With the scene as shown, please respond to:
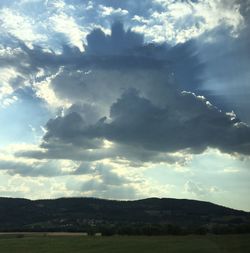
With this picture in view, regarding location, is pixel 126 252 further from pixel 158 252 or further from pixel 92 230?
pixel 92 230

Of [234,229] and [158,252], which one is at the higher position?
[234,229]

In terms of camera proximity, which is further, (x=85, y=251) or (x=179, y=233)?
(x=179, y=233)

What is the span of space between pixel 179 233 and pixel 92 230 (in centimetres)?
3539

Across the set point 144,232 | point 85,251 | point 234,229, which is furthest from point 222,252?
point 144,232

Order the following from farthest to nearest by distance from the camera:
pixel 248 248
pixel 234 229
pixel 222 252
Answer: pixel 234 229
pixel 248 248
pixel 222 252

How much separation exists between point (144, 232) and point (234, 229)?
3139cm

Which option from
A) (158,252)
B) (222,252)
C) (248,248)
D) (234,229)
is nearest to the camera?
(222,252)

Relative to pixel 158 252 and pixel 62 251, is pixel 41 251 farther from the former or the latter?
pixel 158 252

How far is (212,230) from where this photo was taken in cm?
15362

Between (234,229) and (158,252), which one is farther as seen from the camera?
(234,229)

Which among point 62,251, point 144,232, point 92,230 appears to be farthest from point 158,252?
point 92,230

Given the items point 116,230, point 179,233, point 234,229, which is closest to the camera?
point 234,229

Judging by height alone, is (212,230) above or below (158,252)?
above

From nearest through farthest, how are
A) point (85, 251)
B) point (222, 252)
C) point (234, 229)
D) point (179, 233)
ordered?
point (222, 252)
point (85, 251)
point (234, 229)
point (179, 233)
